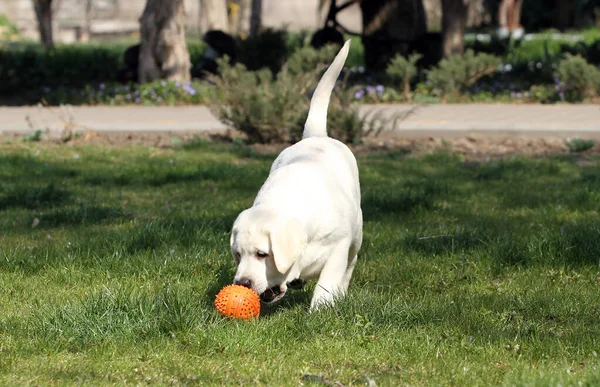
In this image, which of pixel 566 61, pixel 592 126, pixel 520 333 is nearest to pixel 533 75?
pixel 566 61

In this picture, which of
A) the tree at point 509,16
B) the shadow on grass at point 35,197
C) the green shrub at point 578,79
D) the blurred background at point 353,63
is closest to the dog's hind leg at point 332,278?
the shadow on grass at point 35,197

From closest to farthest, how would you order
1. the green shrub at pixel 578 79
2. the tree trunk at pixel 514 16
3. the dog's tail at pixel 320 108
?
the dog's tail at pixel 320 108 → the green shrub at pixel 578 79 → the tree trunk at pixel 514 16

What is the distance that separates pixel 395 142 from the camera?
11523 mm

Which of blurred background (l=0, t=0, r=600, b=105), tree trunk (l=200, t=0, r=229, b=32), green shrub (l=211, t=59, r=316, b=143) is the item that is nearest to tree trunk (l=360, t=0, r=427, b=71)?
blurred background (l=0, t=0, r=600, b=105)

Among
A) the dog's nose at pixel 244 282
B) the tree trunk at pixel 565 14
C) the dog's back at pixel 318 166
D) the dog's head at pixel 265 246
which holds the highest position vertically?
the dog's back at pixel 318 166

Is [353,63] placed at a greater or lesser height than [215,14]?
lesser

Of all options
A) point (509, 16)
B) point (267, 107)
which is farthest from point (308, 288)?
point (509, 16)

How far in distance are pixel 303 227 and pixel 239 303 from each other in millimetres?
495

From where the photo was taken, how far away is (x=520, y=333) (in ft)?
15.3

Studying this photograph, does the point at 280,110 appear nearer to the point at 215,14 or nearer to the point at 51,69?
the point at 51,69

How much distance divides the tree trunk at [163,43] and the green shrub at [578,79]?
650cm

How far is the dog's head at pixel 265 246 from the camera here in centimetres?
452

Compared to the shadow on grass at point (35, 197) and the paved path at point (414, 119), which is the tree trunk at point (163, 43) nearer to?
the paved path at point (414, 119)

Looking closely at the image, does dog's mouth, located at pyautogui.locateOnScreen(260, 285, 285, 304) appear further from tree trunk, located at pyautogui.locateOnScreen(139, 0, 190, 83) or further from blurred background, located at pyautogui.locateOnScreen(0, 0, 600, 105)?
tree trunk, located at pyautogui.locateOnScreen(139, 0, 190, 83)
